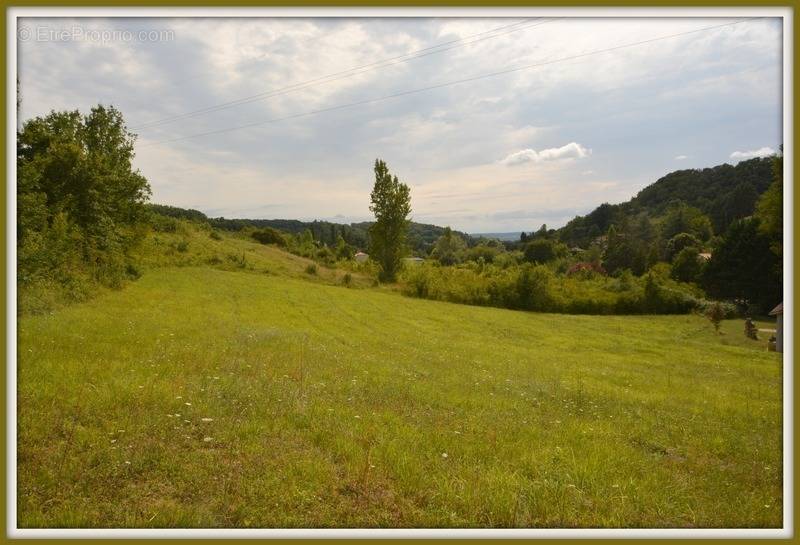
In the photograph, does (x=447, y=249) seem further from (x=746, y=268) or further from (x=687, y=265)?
(x=746, y=268)

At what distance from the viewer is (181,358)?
399 inches

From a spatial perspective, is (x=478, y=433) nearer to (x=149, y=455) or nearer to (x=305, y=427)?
(x=305, y=427)

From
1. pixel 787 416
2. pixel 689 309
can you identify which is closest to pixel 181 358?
pixel 787 416

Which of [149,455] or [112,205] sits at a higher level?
[112,205]

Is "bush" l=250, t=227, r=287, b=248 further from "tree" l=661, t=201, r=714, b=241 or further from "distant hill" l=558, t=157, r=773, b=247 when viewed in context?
"tree" l=661, t=201, r=714, b=241

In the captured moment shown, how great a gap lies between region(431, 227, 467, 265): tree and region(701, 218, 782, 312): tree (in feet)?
191

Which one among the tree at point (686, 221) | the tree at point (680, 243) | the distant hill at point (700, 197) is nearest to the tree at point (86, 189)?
the distant hill at point (700, 197)

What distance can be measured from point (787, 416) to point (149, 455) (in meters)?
8.89

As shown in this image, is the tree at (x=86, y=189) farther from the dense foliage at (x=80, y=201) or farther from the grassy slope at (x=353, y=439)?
the grassy slope at (x=353, y=439)

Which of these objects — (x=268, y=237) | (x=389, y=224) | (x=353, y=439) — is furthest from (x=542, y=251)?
(x=353, y=439)

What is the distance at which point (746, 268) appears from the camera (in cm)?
4091

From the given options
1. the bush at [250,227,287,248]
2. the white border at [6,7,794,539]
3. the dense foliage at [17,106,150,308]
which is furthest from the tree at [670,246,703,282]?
the bush at [250,227,287,248]

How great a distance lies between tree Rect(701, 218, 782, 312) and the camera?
3788 centimetres

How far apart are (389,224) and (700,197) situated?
33.4 m
